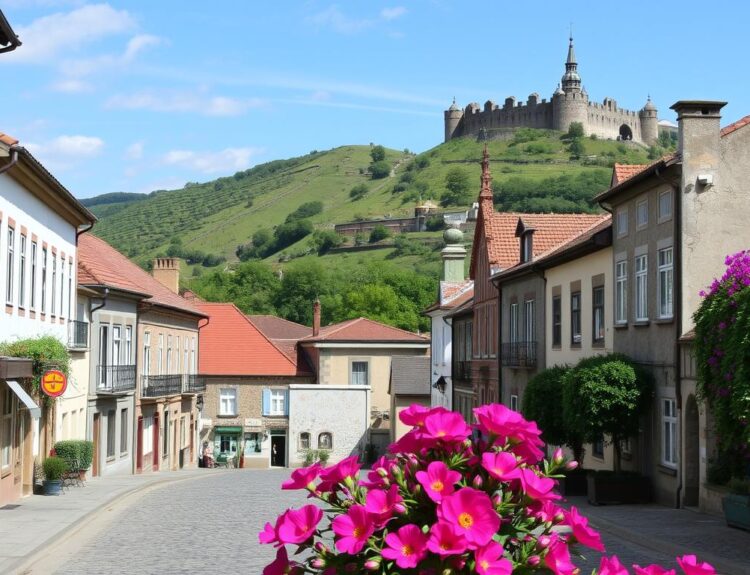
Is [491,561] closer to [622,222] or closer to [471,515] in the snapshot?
[471,515]

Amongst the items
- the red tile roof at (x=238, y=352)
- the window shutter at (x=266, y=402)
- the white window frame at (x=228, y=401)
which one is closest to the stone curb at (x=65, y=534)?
the window shutter at (x=266, y=402)

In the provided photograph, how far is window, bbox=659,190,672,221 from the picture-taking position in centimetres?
2478

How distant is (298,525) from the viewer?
5000 millimetres

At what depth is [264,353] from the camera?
68.2 metres

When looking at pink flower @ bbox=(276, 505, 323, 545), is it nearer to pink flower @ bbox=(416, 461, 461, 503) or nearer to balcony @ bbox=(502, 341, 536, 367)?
pink flower @ bbox=(416, 461, 461, 503)

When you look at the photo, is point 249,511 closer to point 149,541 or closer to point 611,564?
point 149,541

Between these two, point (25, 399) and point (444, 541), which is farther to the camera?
point (25, 399)

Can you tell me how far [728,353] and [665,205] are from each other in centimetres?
809

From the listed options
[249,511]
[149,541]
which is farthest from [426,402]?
[149,541]

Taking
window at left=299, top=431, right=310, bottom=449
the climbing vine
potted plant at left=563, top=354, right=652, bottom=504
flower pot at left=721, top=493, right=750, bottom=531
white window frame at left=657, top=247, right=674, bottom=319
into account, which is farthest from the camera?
window at left=299, top=431, right=310, bottom=449

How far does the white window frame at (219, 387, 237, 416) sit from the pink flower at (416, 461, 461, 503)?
2466 inches

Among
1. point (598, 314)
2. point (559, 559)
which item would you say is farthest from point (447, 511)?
point (598, 314)

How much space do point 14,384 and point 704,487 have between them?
13.3 metres

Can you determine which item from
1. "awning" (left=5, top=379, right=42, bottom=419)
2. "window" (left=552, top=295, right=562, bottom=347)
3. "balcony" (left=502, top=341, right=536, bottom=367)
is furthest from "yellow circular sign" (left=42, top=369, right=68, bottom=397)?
"balcony" (left=502, top=341, right=536, bottom=367)
